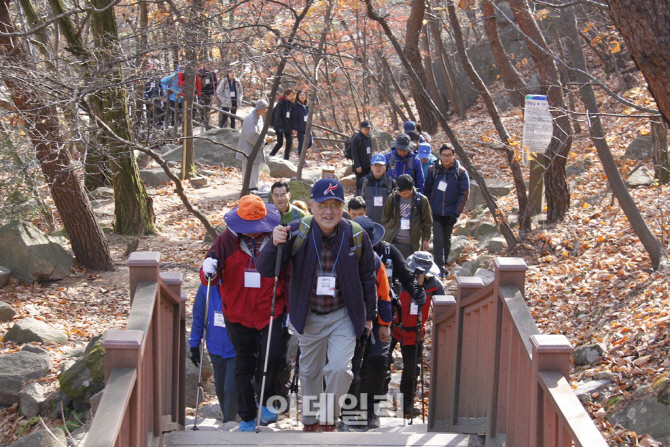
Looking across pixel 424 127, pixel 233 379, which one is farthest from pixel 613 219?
pixel 424 127

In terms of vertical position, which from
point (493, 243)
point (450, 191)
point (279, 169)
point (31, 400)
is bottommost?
point (31, 400)

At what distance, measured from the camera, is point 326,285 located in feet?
15.8

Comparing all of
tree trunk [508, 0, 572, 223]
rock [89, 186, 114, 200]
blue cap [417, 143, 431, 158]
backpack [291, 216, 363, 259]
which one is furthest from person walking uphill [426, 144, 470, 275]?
rock [89, 186, 114, 200]

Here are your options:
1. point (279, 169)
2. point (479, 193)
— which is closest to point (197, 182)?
point (279, 169)

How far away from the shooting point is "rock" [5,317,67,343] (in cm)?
895

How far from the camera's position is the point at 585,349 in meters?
7.06

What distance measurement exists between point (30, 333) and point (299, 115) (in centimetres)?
1121

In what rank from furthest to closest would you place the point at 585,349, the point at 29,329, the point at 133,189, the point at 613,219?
the point at 133,189, the point at 613,219, the point at 29,329, the point at 585,349

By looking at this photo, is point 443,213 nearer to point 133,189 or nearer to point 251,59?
point 251,59

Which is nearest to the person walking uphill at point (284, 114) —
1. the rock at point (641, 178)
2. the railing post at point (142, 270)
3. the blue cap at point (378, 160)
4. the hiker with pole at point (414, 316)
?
the blue cap at point (378, 160)

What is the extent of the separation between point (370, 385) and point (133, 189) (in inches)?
326

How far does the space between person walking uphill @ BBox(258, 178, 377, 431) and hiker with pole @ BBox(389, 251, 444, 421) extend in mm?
1226

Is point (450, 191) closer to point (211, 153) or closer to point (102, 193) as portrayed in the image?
point (102, 193)

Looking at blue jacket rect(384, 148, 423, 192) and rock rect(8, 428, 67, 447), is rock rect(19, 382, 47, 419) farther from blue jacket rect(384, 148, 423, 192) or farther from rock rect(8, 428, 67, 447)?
blue jacket rect(384, 148, 423, 192)
